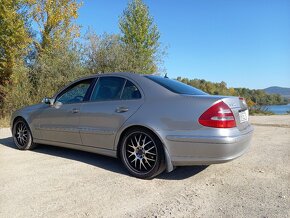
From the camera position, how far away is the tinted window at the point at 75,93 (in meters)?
5.38

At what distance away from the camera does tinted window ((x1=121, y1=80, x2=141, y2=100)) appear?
4613mm

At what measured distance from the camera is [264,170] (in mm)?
4789

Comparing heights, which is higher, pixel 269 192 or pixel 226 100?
pixel 226 100

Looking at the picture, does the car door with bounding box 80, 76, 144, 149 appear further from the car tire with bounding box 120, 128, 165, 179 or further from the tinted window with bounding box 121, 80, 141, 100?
the car tire with bounding box 120, 128, 165, 179

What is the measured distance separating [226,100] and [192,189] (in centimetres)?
127

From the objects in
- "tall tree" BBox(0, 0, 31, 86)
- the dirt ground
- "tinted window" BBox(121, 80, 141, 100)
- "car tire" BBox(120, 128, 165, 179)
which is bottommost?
the dirt ground

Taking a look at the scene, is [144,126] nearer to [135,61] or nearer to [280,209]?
[280,209]

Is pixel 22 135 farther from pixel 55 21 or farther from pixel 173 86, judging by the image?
pixel 55 21

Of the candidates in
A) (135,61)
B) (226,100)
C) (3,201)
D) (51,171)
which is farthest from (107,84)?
(135,61)

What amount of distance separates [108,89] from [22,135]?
2533mm

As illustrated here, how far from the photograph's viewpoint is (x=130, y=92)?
4707 mm

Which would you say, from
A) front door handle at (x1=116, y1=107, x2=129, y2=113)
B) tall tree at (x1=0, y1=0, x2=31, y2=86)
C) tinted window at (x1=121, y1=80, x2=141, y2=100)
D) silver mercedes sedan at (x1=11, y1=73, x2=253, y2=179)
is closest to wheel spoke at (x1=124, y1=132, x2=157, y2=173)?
silver mercedes sedan at (x1=11, y1=73, x2=253, y2=179)

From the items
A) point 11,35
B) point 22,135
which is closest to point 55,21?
point 11,35

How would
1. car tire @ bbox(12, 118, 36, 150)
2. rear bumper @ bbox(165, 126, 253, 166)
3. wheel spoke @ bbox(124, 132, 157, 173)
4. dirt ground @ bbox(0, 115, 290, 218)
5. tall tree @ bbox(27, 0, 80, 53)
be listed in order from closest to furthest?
dirt ground @ bbox(0, 115, 290, 218)
rear bumper @ bbox(165, 126, 253, 166)
wheel spoke @ bbox(124, 132, 157, 173)
car tire @ bbox(12, 118, 36, 150)
tall tree @ bbox(27, 0, 80, 53)
